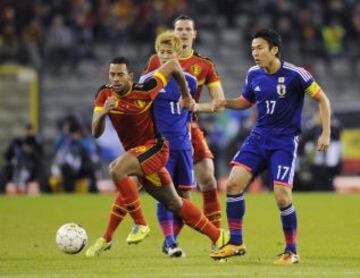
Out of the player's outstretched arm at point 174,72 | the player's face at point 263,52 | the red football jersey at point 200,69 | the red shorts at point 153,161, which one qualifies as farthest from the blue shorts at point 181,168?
the player's face at point 263,52

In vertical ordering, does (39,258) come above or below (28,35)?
below

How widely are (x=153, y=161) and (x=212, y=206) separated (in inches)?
71.2

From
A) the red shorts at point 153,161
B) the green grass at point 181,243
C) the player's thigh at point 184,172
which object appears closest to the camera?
the green grass at point 181,243

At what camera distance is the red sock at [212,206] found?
12727 millimetres

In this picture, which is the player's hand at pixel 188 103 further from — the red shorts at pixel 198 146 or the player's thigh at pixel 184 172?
the red shorts at pixel 198 146

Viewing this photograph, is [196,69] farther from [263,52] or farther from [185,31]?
[263,52]

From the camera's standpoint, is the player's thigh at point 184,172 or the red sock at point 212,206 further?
the red sock at point 212,206

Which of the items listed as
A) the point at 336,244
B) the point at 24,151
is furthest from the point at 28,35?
the point at 336,244

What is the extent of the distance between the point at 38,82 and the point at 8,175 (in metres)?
3.81

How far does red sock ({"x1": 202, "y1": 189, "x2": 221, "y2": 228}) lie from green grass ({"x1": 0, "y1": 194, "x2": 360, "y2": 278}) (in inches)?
14.2

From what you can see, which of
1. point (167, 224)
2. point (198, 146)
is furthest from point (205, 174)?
point (167, 224)

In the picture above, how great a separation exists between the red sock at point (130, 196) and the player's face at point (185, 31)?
1754 millimetres

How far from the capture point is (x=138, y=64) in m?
30.8

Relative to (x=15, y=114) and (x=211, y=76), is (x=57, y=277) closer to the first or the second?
(x=211, y=76)
